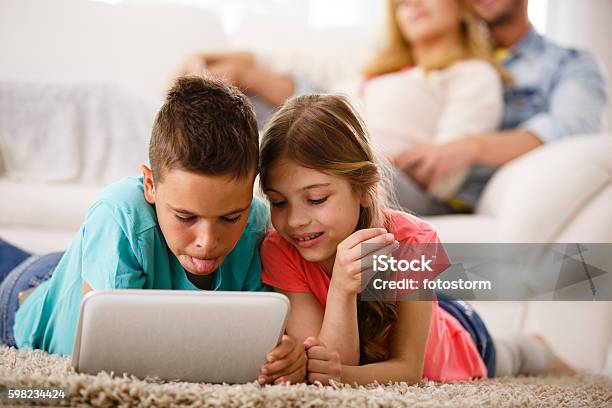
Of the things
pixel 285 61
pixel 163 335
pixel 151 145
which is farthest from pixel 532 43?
pixel 163 335

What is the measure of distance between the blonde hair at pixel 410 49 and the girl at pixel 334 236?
3.92ft

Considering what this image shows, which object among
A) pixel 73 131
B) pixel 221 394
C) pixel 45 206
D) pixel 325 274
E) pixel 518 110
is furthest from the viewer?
pixel 518 110

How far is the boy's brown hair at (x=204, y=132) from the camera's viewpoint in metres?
0.93

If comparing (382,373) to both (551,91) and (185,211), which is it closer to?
(185,211)

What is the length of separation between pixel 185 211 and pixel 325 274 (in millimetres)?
270

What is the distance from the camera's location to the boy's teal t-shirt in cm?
98

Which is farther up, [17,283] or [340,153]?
[340,153]

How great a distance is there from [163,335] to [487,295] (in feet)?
2.70

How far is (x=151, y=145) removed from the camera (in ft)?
3.29

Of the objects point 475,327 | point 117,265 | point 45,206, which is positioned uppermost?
point 117,265

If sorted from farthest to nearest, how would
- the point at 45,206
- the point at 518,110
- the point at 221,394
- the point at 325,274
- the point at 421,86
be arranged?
1. the point at 518,110
2. the point at 421,86
3. the point at 45,206
4. the point at 325,274
5. the point at 221,394

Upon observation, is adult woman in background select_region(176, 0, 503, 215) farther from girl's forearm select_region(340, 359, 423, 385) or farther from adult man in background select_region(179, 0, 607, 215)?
girl's forearm select_region(340, 359, 423, 385)

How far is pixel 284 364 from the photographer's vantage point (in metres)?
0.85

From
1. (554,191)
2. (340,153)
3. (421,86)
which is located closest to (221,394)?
(340,153)
